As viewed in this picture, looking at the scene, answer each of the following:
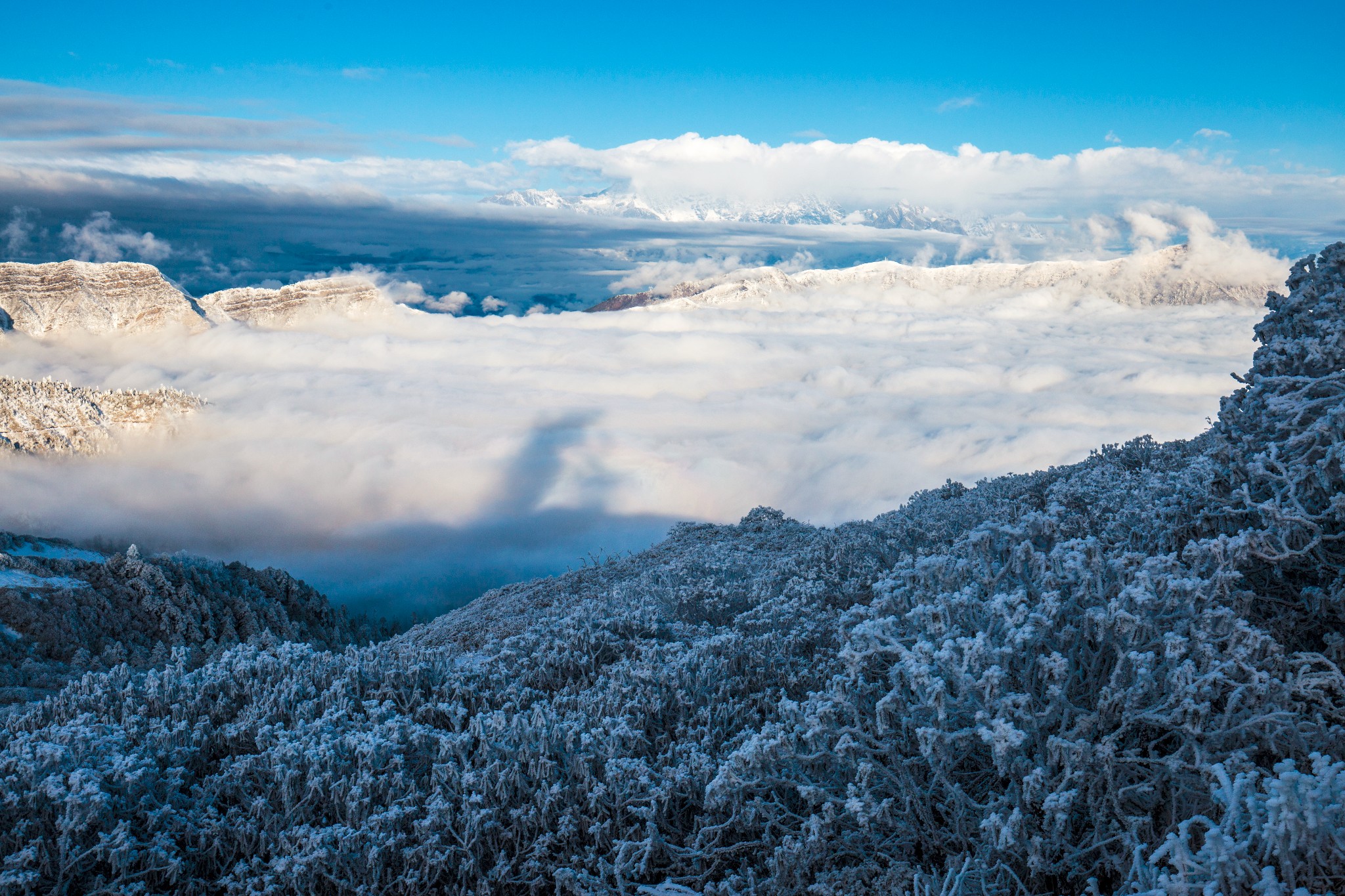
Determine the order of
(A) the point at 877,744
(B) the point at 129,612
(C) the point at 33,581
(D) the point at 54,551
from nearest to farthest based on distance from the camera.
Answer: (A) the point at 877,744, (C) the point at 33,581, (B) the point at 129,612, (D) the point at 54,551

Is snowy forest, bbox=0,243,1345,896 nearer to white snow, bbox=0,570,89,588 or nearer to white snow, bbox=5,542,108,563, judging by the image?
white snow, bbox=0,570,89,588

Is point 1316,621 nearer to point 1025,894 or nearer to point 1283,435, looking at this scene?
point 1283,435

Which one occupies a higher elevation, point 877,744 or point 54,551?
point 877,744

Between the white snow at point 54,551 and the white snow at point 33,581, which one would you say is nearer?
the white snow at point 33,581

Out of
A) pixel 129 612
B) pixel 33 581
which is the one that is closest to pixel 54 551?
pixel 129 612

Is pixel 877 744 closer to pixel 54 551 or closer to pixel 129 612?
pixel 129 612

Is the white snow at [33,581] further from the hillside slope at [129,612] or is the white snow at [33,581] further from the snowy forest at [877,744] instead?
the snowy forest at [877,744]

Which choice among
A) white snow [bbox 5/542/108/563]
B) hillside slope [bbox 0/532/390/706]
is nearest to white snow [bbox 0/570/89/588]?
hillside slope [bbox 0/532/390/706]

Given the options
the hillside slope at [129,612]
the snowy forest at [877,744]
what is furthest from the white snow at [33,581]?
the snowy forest at [877,744]
